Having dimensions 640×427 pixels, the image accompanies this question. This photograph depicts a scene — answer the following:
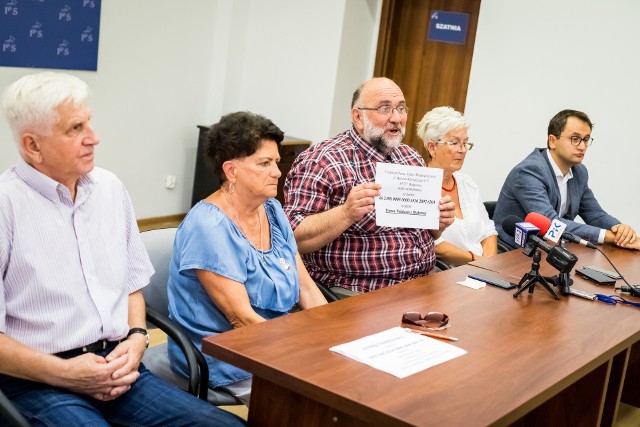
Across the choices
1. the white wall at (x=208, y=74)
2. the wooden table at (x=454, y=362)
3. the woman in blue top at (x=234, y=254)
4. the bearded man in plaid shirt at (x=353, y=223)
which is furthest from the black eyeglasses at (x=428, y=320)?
the white wall at (x=208, y=74)

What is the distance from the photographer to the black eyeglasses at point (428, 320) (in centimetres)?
249

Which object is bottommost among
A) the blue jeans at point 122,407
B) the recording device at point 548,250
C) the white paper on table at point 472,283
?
the blue jeans at point 122,407

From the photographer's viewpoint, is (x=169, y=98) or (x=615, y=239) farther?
(x=169, y=98)

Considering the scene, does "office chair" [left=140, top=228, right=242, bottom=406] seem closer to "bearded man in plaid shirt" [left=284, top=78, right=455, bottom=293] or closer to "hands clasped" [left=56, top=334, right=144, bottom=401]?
"hands clasped" [left=56, top=334, right=144, bottom=401]

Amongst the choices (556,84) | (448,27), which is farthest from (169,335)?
(448,27)

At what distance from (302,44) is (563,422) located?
4.88 meters

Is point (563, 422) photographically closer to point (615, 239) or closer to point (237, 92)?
point (615, 239)

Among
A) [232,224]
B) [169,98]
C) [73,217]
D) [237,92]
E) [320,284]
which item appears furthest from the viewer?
[237,92]

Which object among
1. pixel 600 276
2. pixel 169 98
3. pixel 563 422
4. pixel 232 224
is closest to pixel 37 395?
pixel 232 224

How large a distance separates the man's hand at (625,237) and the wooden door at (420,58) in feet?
9.95

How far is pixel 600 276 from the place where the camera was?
342cm

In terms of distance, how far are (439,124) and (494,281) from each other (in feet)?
4.21

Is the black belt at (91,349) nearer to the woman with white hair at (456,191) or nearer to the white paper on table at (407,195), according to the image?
the white paper on table at (407,195)

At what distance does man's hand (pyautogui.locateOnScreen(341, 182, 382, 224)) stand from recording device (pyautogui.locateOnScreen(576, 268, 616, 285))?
3.18 ft
